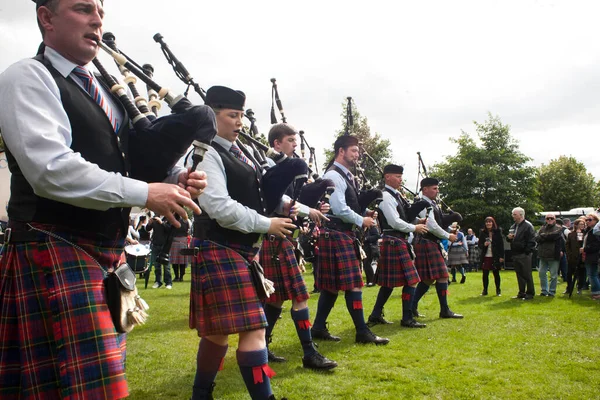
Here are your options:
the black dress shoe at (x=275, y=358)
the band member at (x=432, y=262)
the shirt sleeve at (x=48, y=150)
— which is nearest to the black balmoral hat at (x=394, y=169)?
the band member at (x=432, y=262)

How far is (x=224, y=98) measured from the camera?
289 cm

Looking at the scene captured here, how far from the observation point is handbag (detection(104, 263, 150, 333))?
1.60m

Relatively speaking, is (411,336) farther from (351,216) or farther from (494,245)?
(494,245)

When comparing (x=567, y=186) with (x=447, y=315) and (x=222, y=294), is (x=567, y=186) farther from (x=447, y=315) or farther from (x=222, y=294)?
(x=222, y=294)

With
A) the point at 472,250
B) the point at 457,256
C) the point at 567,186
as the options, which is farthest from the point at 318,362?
the point at 567,186

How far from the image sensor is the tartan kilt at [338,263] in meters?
4.88

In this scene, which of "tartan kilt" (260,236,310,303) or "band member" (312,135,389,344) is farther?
"band member" (312,135,389,344)

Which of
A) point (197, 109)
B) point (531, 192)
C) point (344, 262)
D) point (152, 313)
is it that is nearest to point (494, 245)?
point (344, 262)

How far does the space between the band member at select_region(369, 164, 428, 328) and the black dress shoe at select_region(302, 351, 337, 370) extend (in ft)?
6.91

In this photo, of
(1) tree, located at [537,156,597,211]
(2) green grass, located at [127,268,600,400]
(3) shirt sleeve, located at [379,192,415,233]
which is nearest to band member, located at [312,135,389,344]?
(2) green grass, located at [127,268,600,400]

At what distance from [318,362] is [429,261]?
320cm

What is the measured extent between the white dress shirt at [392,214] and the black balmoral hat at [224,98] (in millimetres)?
3403

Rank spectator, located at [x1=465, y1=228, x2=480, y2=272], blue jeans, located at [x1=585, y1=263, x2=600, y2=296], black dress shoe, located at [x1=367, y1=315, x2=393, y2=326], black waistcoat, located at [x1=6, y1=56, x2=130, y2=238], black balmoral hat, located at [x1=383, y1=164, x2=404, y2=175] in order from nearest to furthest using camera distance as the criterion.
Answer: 1. black waistcoat, located at [x1=6, y1=56, x2=130, y2=238]
2. black dress shoe, located at [x1=367, y1=315, x2=393, y2=326]
3. black balmoral hat, located at [x1=383, y1=164, x2=404, y2=175]
4. blue jeans, located at [x1=585, y1=263, x2=600, y2=296]
5. spectator, located at [x1=465, y1=228, x2=480, y2=272]

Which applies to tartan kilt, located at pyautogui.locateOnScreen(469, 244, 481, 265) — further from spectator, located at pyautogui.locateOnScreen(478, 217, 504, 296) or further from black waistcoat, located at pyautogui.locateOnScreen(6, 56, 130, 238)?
black waistcoat, located at pyautogui.locateOnScreen(6, 56, 130, 238)
